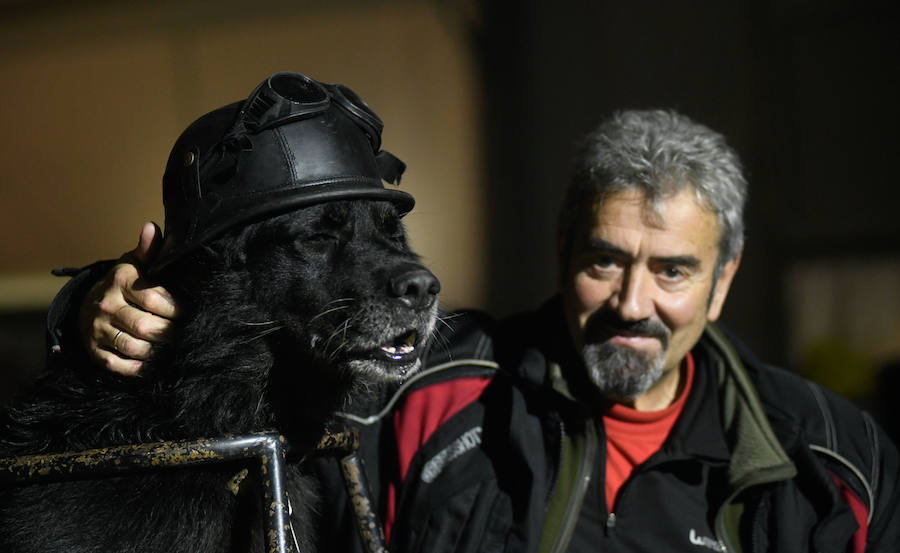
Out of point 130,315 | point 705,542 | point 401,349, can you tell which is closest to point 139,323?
point 130,315

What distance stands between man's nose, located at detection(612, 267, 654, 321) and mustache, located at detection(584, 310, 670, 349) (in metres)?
0.02

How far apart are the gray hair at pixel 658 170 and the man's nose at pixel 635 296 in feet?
0.59

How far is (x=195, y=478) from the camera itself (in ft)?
5.25

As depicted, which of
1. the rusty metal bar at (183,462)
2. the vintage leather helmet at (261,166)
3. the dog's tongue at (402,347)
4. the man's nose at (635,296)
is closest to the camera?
the rusty metal bar at (183,462)

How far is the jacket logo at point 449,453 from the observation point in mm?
2025

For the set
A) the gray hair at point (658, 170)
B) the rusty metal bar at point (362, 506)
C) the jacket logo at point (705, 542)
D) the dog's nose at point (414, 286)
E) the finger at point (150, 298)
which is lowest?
the jacket logo at point (705, 542)

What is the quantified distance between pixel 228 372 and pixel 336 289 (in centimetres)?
31

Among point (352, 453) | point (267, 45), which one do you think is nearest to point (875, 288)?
point (267, 45)

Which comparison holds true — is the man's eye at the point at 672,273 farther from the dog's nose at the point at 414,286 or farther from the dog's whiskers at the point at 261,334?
the dog's whiskers at the point at 261,334

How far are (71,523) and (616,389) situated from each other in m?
1.34

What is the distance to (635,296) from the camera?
2.14 m

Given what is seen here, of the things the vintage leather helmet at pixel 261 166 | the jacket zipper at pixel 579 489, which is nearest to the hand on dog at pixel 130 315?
the vintage leather helmet at pixel 261 166

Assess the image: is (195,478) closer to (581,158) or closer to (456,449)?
(456,449)

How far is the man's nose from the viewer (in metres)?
2.14
